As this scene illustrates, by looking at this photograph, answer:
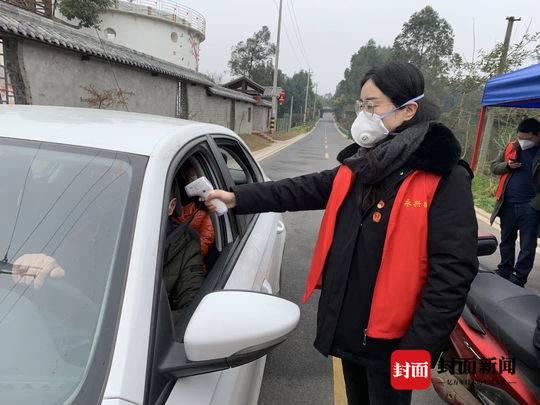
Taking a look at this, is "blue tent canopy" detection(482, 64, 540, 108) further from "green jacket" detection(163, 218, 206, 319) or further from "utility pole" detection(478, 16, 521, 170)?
"utility pole" detection(478, 16, 521, 170)

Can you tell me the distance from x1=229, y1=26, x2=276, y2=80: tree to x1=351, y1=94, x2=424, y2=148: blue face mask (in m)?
61.6

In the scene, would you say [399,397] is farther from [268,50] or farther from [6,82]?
→ [268,50]

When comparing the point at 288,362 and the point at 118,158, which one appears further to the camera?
the point at 288,362

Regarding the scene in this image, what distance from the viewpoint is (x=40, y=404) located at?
0.98 meters

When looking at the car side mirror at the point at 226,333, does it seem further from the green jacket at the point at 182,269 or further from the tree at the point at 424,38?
the tree at the point at 424,38

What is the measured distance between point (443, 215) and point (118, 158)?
1105 mm

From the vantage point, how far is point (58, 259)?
1271 mm

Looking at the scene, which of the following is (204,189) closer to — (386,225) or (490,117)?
(386,225)

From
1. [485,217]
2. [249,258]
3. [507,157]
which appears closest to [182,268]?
[249,258]

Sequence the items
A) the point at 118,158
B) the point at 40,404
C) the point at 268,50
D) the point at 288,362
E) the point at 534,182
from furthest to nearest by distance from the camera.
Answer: the point at 268,50
the point at 534,182
the point at 288,362
the point at 118,158
the point at 40,404

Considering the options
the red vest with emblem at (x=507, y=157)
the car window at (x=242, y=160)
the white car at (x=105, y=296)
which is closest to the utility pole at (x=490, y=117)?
the red vest with emblem at (x=507, y=157)

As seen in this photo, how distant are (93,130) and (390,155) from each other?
3.55 ft

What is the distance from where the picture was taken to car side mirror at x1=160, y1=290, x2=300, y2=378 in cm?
111

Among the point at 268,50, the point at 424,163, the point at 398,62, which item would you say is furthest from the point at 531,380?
the point at 268,50
